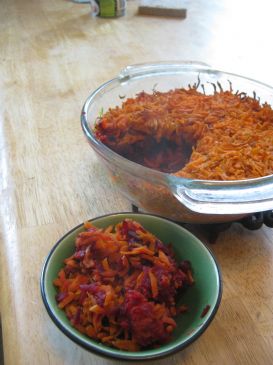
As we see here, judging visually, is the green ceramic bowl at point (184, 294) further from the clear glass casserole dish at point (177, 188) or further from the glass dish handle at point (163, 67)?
the glass dish handle at point (163, 67)

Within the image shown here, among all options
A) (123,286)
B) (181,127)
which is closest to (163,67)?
(181,127)

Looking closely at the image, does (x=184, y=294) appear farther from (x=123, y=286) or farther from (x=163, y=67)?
(x=163, y=67)

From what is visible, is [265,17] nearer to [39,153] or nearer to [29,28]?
[29,28]

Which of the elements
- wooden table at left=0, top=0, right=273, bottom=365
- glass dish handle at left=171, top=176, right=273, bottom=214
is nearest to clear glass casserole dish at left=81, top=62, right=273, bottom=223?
glass dish handle at left=171, top=176, right=273, bottom=214

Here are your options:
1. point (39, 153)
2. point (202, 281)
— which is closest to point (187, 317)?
point (202, 281)

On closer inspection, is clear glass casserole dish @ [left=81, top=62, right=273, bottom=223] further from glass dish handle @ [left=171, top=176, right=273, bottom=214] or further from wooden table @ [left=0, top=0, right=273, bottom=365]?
wooden table @ [left=0, top=0, right=273, bottom=365]

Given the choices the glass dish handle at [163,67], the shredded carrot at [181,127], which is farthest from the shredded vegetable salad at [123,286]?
the glass dish handle at [163,67]
